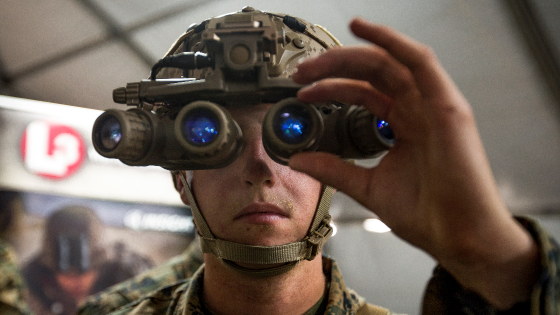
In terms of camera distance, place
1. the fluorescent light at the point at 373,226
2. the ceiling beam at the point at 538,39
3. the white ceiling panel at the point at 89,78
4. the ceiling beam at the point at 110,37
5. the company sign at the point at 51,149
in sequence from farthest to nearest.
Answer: the fluorescent light at the point at 373,226 → the company sign at the point at 51,149 → the white ceiling panel at the point at 89,78 → the ceiling beam at the point at 110,37 → the ceiling beam at the point at 538,39

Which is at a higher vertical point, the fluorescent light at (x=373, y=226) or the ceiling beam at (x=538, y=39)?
the ceiling beam at (x=538, y=39)

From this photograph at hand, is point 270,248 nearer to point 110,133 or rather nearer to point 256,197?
point 256,197

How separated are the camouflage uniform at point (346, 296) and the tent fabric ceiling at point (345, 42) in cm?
135

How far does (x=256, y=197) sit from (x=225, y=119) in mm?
327

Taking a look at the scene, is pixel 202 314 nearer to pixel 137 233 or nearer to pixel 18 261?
pixel 18 261

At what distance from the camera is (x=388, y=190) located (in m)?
0.80

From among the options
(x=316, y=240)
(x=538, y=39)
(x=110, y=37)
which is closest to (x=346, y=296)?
(x=316, y=240)

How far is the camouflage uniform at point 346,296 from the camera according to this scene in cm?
68

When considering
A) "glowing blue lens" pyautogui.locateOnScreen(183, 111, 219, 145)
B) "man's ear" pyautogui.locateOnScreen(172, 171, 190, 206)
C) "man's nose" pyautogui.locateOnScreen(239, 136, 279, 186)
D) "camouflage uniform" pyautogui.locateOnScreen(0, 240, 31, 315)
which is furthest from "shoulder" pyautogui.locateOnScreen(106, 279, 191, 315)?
"camouflage uniform" pyautogui.locateOnScreen(0, 240, 31, 315)

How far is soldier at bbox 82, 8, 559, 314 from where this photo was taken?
0.70 metres

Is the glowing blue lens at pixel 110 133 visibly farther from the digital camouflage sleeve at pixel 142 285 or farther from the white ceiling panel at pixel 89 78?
the white ceiling panel at pixel 89 78

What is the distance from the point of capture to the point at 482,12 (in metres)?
2.64

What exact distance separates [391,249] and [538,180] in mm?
2092

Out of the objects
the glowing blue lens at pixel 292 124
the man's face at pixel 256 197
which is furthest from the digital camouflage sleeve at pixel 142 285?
the glowing blue lens at pixel 292 124
